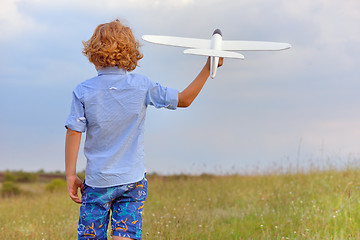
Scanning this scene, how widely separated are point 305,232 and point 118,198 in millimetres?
2980

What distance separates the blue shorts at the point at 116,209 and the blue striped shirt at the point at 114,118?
84mm

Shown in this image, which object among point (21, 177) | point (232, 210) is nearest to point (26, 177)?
point (21, 177)

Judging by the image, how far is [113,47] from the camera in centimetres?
354

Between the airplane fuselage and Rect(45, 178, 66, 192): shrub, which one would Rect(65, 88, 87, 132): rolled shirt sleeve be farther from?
Rect(45, 178, 66, 192): shrub

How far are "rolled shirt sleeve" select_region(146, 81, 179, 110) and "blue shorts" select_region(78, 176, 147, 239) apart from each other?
0.70 meters

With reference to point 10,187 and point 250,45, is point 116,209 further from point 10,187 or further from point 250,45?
point 10,187

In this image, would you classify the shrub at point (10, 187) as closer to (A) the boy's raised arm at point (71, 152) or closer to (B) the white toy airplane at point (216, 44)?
(A) the boy's raised arm at point (71, 152)

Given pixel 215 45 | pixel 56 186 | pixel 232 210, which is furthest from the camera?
pixel 56 186

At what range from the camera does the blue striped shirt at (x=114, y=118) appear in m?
3.51

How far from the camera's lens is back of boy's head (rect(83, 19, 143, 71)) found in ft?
11.7

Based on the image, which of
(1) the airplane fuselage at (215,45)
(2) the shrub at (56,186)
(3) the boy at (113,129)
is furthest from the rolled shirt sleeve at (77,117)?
(2) the shrub at (56,186)

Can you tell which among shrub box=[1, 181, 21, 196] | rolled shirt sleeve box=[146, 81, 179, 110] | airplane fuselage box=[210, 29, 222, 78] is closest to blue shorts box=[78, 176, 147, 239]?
rolled shirt sleeve box=[146, 81, 179, 110]

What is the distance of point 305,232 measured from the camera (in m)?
5.48

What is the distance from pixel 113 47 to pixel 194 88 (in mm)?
786
